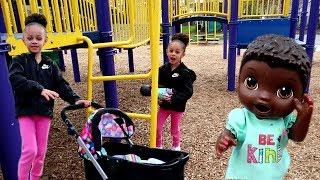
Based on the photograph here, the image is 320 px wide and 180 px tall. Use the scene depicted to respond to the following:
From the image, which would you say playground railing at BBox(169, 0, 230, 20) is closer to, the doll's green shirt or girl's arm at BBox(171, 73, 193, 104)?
girl's arm at BBox(171, 73, 193, 104)

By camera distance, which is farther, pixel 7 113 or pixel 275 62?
pixel 7 113

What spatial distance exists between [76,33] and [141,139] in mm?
1531

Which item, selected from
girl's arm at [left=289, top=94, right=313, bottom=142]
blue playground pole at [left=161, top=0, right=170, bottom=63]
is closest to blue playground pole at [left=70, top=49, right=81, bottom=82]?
blue playground pole at [left=161, top=0, right=170, bottom=63]

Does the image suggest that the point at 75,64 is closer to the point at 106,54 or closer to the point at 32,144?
the point at 106,54

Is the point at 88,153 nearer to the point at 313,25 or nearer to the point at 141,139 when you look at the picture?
the point at 141,139

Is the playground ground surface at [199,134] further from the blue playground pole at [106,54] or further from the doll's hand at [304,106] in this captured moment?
the doll's hand at [304,106]

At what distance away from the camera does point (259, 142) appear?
63.3 inches

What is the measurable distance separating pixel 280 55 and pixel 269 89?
15 cm

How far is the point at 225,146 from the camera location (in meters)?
1.55

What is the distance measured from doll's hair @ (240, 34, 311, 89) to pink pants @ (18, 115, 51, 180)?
187 centimetres

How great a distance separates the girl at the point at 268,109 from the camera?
142 centimetres

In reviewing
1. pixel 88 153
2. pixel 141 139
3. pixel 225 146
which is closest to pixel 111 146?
pixel 88 153

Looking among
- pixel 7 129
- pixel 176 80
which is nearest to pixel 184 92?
pixel 176 80

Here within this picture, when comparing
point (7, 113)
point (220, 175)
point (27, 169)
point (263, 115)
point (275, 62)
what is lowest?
point (220, 175)
